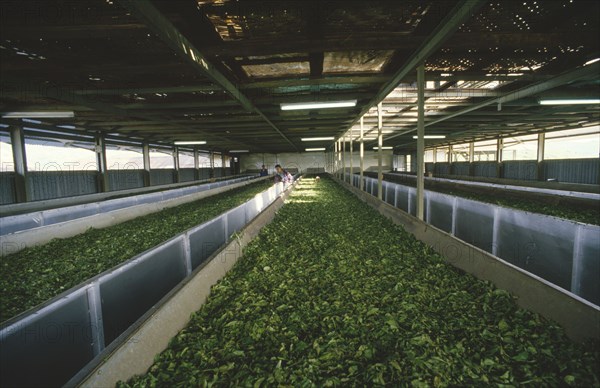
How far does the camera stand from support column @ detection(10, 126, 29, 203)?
1152cm

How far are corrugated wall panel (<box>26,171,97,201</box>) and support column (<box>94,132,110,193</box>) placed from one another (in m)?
0.25

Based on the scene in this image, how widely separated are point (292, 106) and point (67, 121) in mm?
11250

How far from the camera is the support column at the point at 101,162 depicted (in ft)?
53.1

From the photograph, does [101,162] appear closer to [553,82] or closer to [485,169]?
[553,82]

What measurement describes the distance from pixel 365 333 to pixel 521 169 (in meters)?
25.9

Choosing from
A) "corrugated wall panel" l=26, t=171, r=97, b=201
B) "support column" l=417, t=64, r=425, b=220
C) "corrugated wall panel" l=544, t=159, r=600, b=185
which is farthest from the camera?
"corrugated wall panel" l=544, t=159, r=600, b=185

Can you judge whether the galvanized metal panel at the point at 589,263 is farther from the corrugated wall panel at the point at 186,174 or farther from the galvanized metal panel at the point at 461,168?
the galvanized metal panel at the point at 461,168

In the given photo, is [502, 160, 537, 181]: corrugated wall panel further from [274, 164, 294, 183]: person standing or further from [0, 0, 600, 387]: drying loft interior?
[274, 164, 294, 183]: person standing

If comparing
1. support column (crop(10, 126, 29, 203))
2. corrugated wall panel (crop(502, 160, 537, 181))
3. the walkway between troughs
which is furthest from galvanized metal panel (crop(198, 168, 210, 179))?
corrugated wall panel (crop(502, 160, 537, 181))

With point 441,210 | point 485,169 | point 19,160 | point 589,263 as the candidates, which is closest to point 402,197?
point 441,210

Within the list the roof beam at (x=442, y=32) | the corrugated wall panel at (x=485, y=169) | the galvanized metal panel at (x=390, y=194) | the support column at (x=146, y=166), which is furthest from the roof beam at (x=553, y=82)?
the support column at (x=146, y=166)

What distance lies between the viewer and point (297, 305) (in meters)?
3.17

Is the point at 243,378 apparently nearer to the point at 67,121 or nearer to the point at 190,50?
the point at 190,50

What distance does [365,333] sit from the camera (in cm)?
262
